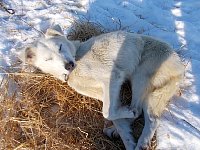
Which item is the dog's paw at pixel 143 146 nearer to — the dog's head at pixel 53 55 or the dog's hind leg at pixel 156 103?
the dog's hind leg at pixel 156 103

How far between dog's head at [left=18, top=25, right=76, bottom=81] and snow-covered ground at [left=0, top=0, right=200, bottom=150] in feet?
2.67

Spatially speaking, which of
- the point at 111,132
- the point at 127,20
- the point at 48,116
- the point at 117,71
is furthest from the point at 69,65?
the point at 127,20

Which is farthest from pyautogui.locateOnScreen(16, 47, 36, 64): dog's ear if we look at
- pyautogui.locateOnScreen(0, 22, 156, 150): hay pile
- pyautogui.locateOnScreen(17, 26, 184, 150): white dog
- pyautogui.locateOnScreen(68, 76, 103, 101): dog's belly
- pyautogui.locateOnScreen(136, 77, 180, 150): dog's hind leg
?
pyautogui.locateOnScreen(136, 77, 180, 150): dog's hind leg

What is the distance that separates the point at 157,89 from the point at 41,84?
137cm

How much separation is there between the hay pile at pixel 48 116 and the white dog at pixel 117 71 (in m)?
0.21

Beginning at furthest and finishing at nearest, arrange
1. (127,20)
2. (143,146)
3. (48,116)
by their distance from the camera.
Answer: (127,20) → (48,116) → (143,146)

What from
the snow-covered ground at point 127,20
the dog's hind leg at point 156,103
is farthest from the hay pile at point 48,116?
the snow-covered ground at point 127,20

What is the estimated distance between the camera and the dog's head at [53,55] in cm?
484

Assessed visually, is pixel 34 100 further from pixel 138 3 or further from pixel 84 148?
pixel 138 3

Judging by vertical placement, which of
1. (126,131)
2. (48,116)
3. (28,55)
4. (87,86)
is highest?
(28,55)

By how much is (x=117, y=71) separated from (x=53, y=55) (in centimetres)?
72

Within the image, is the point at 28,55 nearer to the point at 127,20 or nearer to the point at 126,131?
the point at 126,131

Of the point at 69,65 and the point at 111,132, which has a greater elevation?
the point at 69,65

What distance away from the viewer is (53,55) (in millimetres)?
4871
